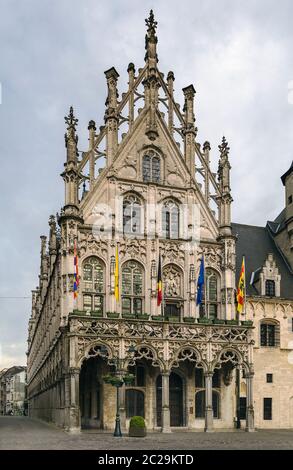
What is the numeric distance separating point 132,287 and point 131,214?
17.6ft

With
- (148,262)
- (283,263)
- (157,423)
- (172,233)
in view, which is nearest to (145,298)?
(148,262)

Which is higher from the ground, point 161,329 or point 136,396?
point 161,329

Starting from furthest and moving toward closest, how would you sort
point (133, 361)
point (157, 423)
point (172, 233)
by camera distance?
point (172, 233), point (157, 423), point (133, 361)

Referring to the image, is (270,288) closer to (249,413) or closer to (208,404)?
(249,413)

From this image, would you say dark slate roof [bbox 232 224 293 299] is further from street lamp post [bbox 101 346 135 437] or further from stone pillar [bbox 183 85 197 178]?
street lamp post [bbox 101 346 135 437]

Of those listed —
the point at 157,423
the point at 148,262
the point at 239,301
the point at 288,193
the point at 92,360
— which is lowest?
the point at 157,423

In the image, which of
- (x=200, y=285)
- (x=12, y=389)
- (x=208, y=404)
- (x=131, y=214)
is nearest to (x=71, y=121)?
(x=131, y=214)

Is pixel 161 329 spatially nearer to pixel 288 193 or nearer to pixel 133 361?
pixel 133 361

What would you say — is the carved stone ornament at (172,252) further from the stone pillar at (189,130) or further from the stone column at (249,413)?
the stone column at (249,413)

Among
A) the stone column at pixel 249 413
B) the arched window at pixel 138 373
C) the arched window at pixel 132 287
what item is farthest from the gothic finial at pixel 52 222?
the stone column at pixel 249 413

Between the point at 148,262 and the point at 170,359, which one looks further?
the point at 148,262

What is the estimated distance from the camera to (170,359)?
4084 cm

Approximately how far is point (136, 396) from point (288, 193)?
941 inches

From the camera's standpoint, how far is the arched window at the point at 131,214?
4538 cm
